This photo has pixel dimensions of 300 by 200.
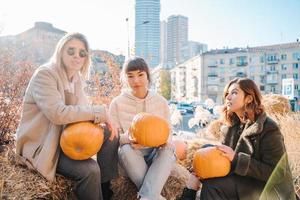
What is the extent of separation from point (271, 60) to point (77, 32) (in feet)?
200

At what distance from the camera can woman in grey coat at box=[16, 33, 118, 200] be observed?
7.41 feet

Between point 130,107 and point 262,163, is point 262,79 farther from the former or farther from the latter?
point 262,163

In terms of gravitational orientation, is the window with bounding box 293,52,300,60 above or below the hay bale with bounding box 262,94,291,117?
above

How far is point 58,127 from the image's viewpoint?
2385 mm

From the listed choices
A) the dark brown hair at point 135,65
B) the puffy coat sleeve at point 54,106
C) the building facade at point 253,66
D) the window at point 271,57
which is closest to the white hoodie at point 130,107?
the dark brown hair at point 135,65

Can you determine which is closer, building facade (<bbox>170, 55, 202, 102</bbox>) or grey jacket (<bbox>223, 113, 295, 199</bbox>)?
grey jacket (<bbox>223, 113, 295, 199</bbox>)

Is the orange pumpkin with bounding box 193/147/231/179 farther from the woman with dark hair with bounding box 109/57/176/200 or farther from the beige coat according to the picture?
the beige coat

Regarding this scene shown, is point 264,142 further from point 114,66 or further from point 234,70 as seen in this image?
point 234,70

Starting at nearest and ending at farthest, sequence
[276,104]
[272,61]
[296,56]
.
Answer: [276,104] → [296,56] → [272,61]

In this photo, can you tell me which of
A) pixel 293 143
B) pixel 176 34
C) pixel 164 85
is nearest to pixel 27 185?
pixel 293 143

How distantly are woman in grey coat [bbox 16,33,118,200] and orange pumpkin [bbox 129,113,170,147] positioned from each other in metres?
0.18

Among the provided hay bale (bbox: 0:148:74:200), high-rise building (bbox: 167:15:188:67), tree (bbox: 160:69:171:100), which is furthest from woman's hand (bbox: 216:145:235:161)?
high-rise building (bbox: 167:15:188:67)

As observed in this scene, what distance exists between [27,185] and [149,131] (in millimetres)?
939

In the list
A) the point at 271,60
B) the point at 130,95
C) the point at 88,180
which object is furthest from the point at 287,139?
the point at 271,60
